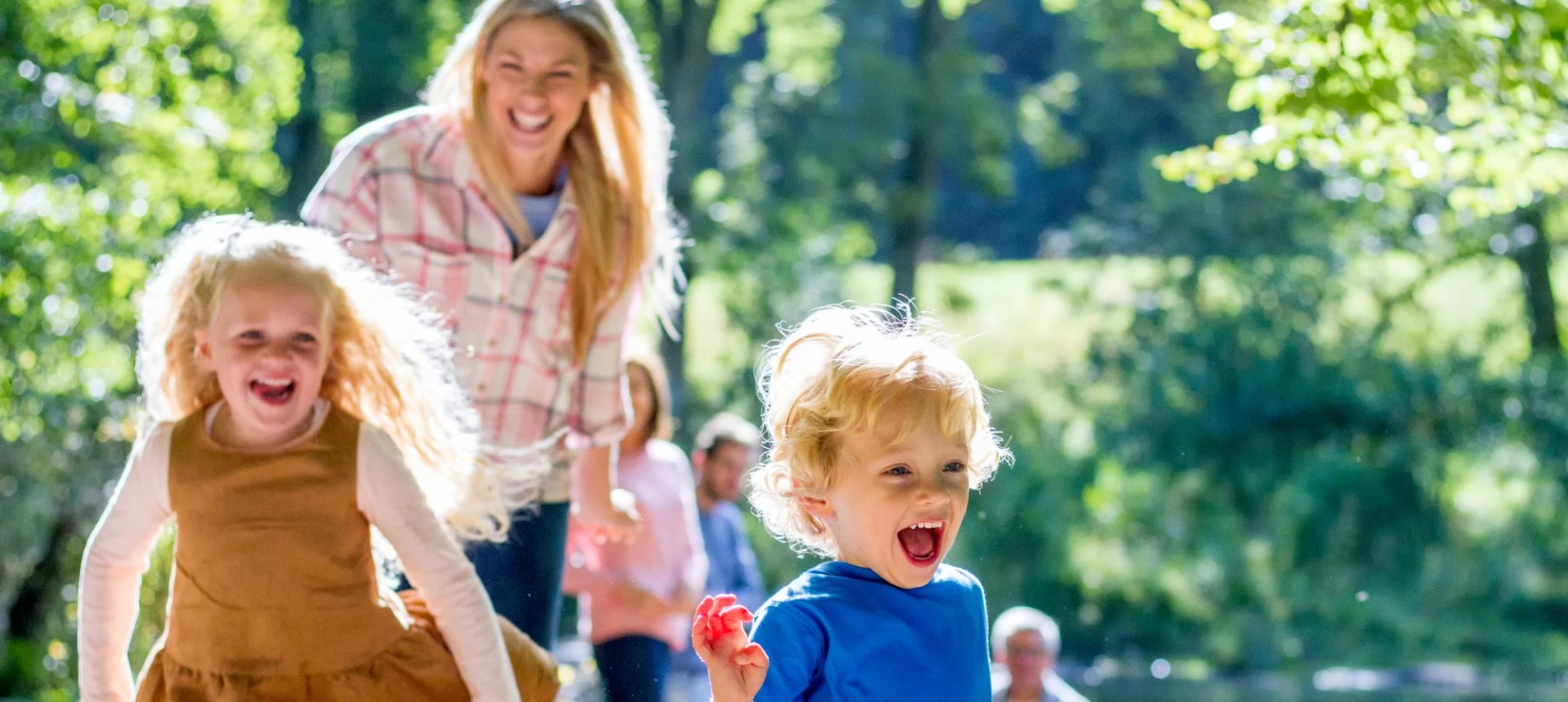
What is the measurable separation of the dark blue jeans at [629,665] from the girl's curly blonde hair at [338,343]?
1.52 meters

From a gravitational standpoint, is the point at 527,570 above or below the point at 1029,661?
above

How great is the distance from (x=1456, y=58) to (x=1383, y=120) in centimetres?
25

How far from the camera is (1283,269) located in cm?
1546

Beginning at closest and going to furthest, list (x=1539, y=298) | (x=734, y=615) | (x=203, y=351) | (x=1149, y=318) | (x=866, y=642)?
(x=734, y=615)
(x=866, y=642)
(x=203, y=351)
(x=1539, y=298)
(x=1149, y=318)

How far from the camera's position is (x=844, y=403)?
2.38m

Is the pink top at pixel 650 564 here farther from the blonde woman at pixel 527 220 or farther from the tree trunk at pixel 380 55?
the tree trunk at pixel 380 55

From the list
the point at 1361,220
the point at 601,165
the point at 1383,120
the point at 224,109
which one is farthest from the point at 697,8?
the point at 601,165

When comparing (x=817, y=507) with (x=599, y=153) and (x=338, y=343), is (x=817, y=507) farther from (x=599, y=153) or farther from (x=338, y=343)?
(x=599, y=153)

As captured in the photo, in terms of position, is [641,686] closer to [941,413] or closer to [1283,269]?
[941,413]

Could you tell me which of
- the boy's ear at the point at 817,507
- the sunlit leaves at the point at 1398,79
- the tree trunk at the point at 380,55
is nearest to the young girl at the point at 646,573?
the sunlit leaves at the point at 1398,79

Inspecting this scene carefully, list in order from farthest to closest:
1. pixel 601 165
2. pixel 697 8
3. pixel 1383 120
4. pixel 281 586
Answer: pixel 697 8, pixel 1383 120, pixel 601 165, pixel 281 586

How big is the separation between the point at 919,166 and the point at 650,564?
11368 millimetres

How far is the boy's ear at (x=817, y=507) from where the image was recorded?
7.86ft

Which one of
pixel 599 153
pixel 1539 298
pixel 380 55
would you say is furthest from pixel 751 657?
pixel 1539 298
